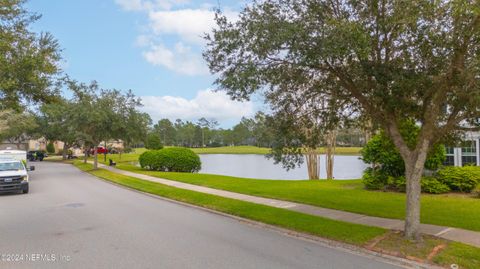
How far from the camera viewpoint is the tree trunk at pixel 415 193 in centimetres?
791

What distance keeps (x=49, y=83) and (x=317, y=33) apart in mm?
7103

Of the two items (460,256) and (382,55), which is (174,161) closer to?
(382,55)

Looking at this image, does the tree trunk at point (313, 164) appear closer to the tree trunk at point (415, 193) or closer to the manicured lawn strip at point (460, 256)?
the tree trunk at point (415, 193)

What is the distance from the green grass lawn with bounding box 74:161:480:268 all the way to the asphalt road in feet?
1.93

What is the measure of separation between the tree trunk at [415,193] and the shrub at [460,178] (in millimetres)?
7334

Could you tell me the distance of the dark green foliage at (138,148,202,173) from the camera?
102 ft

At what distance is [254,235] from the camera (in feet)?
30.3

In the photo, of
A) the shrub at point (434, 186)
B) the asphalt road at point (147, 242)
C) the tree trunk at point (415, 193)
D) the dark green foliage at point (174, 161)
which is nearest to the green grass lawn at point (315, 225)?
the tree trunk at point (415, 193)

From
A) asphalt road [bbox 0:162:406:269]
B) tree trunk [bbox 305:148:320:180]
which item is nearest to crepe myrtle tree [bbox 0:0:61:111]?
asphalt road [bbox 0:162:406:269]

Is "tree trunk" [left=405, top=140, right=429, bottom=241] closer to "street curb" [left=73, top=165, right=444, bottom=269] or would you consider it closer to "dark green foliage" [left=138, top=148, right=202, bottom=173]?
"street curb" [left=73, top=165, right=444, bottom=269]

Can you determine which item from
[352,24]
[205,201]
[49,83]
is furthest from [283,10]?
[205,201]

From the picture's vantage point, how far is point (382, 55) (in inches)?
341

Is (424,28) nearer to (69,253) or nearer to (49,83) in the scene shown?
(69,253)

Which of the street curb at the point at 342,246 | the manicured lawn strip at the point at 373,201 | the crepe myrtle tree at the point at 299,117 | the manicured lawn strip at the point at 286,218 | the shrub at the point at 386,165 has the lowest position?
the street curb at the point at 342,246
